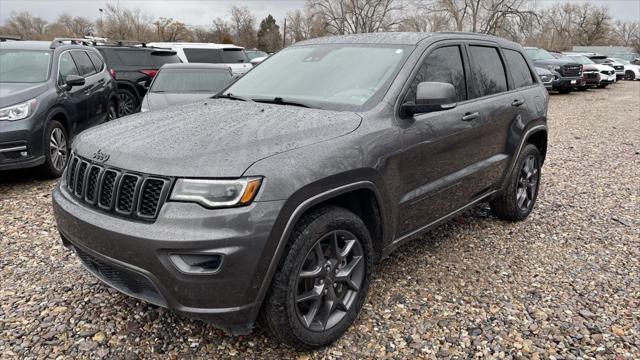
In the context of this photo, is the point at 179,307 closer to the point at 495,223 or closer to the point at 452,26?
the point at 495,223

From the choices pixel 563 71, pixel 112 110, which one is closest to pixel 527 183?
pixel 112 110

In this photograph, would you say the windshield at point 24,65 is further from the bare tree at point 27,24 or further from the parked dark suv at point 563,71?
the bare tree at point 27,24

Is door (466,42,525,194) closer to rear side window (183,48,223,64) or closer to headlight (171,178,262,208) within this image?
headlight (171,178,262,208)

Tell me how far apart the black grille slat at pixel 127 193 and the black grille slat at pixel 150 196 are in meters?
0.06

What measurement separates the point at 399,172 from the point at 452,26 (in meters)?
43.6

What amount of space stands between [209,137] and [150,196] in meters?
0.44

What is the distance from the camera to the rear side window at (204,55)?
1354cm

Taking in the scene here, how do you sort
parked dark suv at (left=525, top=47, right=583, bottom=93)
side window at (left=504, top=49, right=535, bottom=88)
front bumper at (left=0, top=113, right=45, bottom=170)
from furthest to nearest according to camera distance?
parked dark suv at (left=525, top=47, right=583, bottom=93)
front bumper at (left=0, top=113, right=45, bottom=170)
side window at (left=504, top=49, right=535, bottom=88)

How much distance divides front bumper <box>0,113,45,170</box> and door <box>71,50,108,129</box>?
4.19 ft

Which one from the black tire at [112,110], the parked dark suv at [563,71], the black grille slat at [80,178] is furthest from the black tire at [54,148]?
the parked dark suv at [563,71]

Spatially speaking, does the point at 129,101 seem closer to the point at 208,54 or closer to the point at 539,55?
the point at 208,54

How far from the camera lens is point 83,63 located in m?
7.46

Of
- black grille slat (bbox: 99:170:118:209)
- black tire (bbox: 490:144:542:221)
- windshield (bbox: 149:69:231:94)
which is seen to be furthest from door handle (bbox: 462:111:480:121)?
windshield (bbox: 149:69:231:94)

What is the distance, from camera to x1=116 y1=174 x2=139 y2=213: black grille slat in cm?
229
